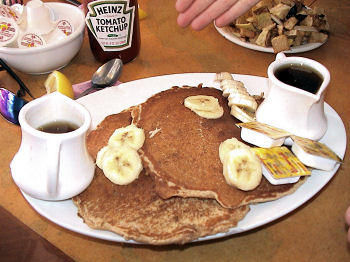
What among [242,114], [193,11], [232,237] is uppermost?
[193,11]

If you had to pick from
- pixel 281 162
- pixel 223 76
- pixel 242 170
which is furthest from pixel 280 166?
pixel 223 76

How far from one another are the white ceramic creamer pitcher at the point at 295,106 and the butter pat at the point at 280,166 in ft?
0.32

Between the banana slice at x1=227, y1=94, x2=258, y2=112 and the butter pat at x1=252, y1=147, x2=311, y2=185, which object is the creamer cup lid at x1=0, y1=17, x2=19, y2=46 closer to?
the banana slice at x1=227, y1=94, x2=258, y2=112

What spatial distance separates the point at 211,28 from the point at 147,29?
357mm

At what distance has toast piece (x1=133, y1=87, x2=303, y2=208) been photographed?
109 cm

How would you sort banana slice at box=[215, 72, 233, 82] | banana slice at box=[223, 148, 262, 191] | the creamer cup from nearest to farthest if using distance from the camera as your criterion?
banana slice at box=[223, 148, 262, 191], banana slice at box=[215, 72, 233, 82], the creamer cup

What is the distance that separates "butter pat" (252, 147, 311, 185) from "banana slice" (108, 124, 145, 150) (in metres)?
0.35

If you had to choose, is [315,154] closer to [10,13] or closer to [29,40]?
[29,40]

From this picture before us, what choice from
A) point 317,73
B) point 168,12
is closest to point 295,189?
point 317,73

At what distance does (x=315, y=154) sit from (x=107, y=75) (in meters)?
0.94

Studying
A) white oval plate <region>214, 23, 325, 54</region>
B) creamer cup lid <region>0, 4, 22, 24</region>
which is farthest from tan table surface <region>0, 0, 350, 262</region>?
creamer cup lid <region>0, 4, 22, 24</region>

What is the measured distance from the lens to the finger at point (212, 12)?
165cm

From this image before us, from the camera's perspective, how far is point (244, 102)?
134 cm

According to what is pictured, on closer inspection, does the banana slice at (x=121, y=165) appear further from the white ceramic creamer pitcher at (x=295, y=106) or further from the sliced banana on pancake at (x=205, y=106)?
the white ceramic creamer pitcher at (x=295, y=106)
